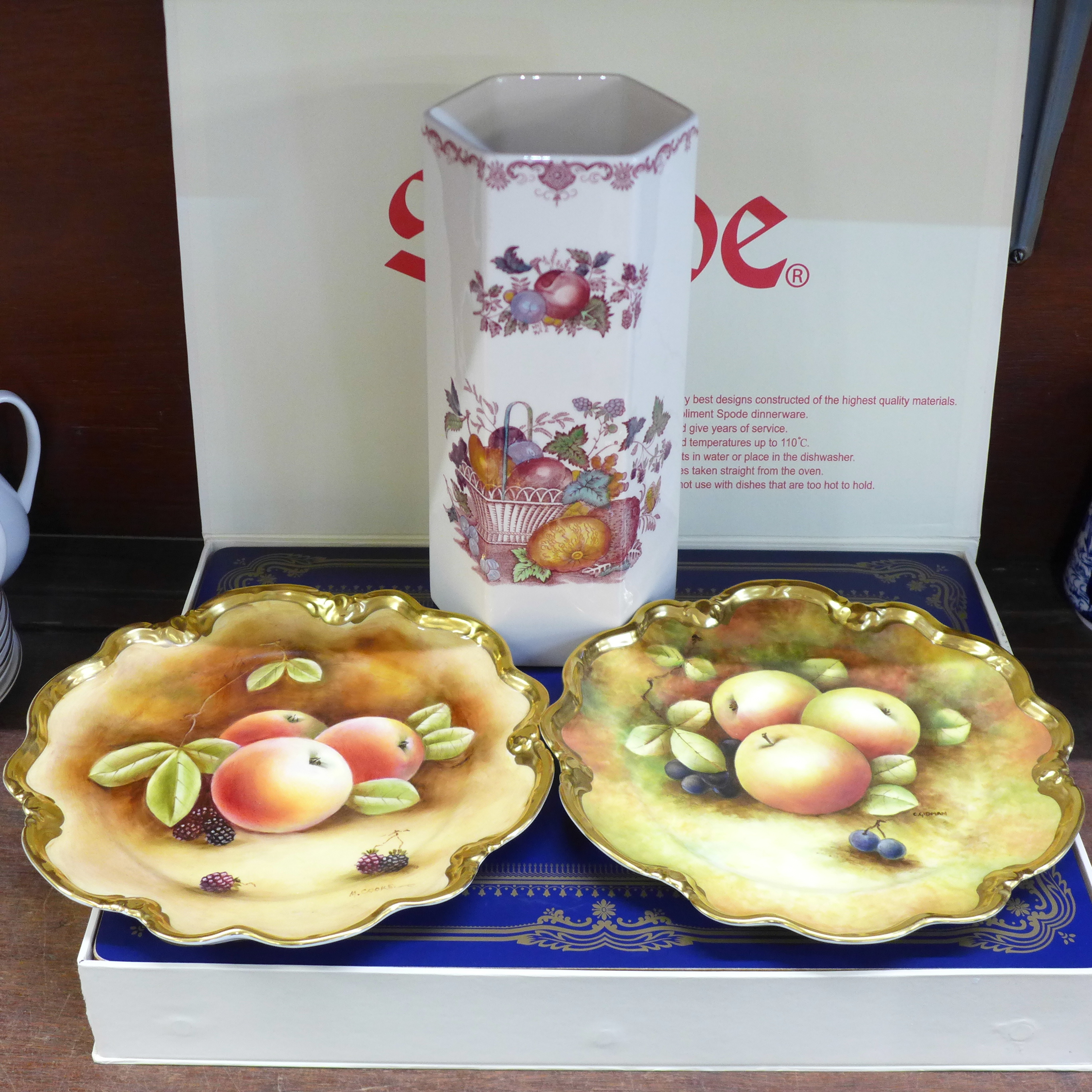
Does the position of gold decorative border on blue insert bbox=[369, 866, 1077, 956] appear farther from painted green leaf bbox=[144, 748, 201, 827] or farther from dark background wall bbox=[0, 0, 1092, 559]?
dark background wall bbox=[0, 0, 1092, 559]

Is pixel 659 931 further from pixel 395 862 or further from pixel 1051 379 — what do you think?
pixel 1051 379

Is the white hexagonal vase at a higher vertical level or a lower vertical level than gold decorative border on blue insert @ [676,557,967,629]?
higher

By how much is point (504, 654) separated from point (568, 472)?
0.34 feet

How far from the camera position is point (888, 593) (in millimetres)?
708

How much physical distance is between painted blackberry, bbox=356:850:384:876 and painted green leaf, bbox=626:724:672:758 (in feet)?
0.44

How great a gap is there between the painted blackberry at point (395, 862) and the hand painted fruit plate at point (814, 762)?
0.26 ft

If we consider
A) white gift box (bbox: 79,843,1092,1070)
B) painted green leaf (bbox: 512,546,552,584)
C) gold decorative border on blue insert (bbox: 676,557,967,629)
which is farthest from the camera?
gold decorative border on blue insert (bbox: 676,557,967,629)

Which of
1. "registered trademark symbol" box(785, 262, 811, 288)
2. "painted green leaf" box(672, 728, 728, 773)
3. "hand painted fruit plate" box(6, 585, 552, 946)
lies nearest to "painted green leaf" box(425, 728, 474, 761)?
"hand painted fruit plate" box(6, 585, 552, 946)

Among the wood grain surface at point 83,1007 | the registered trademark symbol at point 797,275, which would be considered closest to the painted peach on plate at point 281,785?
the wood grain surface at point 83,1007

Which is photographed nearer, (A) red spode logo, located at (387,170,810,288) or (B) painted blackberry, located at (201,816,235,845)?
(B) painted blackberry, located at (201,816,235,845)

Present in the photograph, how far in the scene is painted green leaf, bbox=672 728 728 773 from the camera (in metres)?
0.58

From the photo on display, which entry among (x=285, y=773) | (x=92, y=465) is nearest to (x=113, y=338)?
(x=92, y=465)

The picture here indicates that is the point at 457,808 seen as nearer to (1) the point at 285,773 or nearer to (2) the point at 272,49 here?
(1) the point at 285,773

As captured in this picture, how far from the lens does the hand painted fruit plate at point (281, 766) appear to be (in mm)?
512
